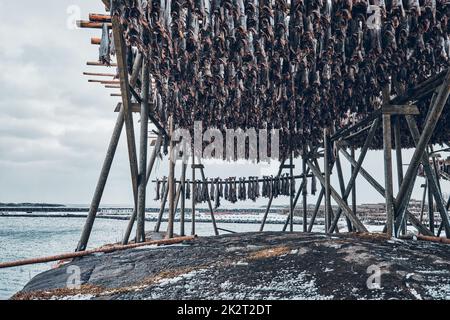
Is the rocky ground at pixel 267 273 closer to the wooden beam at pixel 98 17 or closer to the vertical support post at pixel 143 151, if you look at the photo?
the vertical support post at pixel 143 151

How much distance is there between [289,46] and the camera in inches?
227

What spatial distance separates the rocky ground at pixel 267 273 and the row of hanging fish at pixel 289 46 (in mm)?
3136

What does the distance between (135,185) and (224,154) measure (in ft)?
27.6

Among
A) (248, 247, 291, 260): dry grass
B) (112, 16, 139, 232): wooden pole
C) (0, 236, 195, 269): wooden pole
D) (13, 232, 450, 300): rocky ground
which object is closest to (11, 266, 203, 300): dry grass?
(13, 232, 450, 300): rocky ground

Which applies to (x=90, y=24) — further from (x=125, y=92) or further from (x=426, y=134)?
(x=426, y=134)

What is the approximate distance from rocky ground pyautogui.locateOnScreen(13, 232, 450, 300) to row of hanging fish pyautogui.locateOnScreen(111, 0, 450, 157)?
123 inches

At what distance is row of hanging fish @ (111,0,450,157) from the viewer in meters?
4.86

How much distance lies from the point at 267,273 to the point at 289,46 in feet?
12.1

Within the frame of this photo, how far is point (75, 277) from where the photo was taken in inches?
182

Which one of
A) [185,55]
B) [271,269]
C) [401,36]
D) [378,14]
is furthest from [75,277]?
[401,36]

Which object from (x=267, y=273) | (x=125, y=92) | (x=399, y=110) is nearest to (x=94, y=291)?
(x=267, y=273)

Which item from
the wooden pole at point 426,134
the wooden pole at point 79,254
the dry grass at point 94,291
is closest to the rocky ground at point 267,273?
the dry grass at point 94,291

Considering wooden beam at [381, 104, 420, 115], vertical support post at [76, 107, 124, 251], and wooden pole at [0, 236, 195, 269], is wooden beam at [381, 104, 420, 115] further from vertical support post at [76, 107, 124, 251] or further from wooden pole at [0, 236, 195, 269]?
vertical support post at [76, 107, 124, 251]
